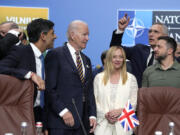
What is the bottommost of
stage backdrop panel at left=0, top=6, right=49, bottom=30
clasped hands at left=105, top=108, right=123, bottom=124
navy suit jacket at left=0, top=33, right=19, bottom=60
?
clasped hands at left=105, top=108, right=123, bottom=124

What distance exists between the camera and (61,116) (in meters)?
3.07

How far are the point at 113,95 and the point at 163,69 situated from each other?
0.56m

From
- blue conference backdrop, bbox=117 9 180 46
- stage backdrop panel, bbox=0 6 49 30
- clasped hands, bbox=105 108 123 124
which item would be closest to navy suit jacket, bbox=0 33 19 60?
clasped hands, bbox=105 108 123 124

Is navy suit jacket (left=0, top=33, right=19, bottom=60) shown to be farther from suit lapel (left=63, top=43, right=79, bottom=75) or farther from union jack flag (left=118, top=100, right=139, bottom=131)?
union jack flag (left=118, top=100, right=139, bottom=131)

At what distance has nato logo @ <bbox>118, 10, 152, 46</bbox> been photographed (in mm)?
5574

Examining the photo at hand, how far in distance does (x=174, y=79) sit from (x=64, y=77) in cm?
108

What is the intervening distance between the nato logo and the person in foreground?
1.96 m

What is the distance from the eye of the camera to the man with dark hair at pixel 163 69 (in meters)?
3.52

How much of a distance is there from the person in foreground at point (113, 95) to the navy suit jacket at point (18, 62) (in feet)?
2.73

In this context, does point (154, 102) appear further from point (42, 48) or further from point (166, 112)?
point (42, 48)

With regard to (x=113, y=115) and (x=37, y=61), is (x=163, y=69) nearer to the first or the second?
(x=113, y=115)

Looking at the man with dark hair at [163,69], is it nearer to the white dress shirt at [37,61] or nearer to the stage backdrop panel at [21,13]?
the white dress shirt at [37,61]

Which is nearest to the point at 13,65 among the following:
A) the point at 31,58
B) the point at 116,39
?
the point at 31,58

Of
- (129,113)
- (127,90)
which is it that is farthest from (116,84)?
(129,113)
